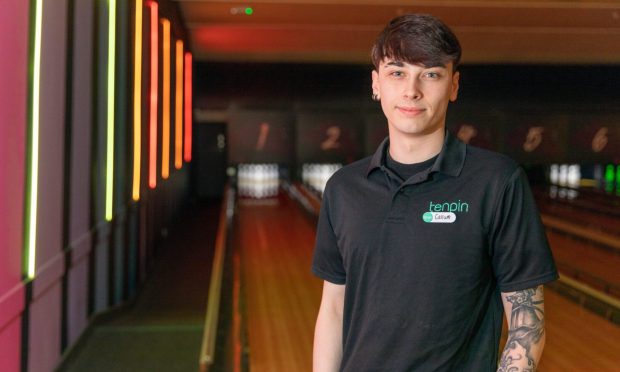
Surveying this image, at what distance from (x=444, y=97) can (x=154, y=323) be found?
4.54 meters

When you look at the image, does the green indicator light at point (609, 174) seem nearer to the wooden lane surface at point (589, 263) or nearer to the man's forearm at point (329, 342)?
the wooden lane surface at point (589, 263)

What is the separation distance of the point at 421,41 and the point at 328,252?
0.40 metres

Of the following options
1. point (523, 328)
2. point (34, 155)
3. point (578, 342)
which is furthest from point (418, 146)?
point (578, 342)

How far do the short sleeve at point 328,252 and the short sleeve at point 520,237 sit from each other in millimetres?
289

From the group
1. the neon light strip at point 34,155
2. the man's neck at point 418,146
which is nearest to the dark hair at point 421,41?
the man's neck at point 418,146

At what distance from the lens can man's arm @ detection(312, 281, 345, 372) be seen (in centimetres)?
157

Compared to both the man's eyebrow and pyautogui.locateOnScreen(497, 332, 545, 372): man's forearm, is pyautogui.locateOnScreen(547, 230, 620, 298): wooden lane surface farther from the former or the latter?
the man's eyebrow

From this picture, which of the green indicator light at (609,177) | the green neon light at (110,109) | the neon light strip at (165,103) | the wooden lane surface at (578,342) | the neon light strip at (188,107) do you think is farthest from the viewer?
the green indicator light at (609,177)

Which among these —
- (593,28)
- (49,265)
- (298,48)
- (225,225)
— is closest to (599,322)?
(49,265)

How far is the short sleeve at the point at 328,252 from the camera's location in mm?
1559

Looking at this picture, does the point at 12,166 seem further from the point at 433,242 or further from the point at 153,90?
the point at 153,90

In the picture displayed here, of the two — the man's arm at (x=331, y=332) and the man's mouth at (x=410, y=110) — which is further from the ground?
the man's mouth at (x=410, y=110)

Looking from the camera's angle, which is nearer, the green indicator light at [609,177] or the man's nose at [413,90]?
the man's nose at [413,90]

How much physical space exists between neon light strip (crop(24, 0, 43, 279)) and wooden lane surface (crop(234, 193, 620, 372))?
3.42ft
